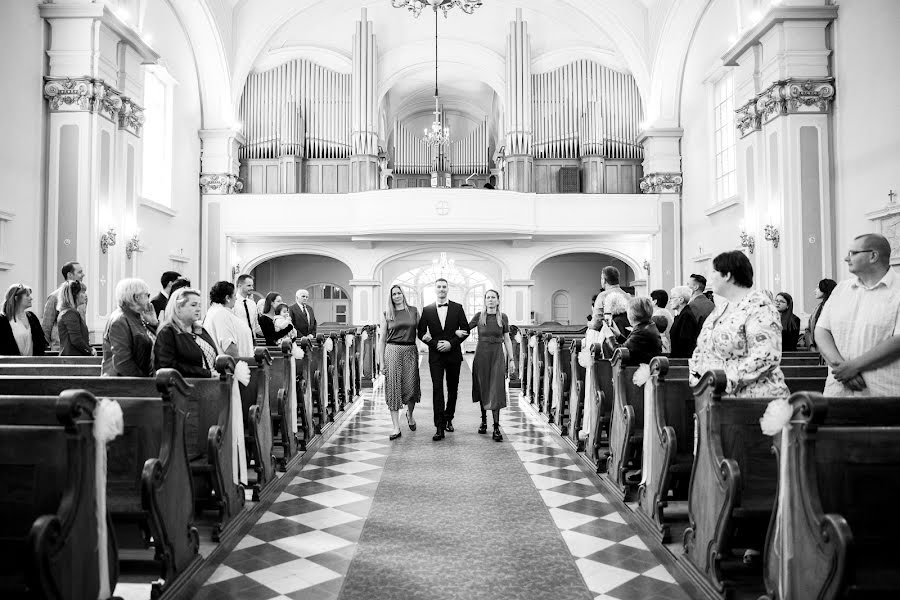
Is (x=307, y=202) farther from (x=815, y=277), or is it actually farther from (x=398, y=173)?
(x=815, y=277)

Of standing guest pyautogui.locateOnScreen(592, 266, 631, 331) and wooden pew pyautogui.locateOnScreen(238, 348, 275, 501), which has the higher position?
standing guest pyautogui.locateOnScreen(592, 266, 631, 331)

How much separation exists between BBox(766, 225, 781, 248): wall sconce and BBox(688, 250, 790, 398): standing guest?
23.6ft

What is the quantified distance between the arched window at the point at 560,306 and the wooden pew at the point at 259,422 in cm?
1609

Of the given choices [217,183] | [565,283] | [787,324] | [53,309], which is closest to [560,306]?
[565,283]

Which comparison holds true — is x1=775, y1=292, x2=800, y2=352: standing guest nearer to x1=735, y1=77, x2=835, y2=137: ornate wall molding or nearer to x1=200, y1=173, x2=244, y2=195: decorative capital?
x1=735, y1=77, x2=835, y2=137: ornate wall molding

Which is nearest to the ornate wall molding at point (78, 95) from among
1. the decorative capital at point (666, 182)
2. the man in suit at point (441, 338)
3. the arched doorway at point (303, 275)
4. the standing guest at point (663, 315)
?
the man in suit at point (441, 338)

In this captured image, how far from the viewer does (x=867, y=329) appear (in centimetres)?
323

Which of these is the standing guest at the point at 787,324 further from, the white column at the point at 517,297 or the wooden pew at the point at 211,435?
the white column at the point at 517,297

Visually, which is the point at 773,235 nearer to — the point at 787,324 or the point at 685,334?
the point at 787,324

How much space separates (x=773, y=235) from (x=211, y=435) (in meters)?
8.67

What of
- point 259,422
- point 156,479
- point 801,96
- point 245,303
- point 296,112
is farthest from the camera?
point 296,112

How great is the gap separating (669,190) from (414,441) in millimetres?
11212

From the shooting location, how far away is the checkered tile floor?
129 inches

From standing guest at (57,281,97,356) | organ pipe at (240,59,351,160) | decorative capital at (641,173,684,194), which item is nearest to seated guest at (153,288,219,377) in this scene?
standing guest at (57,281,97,356)
